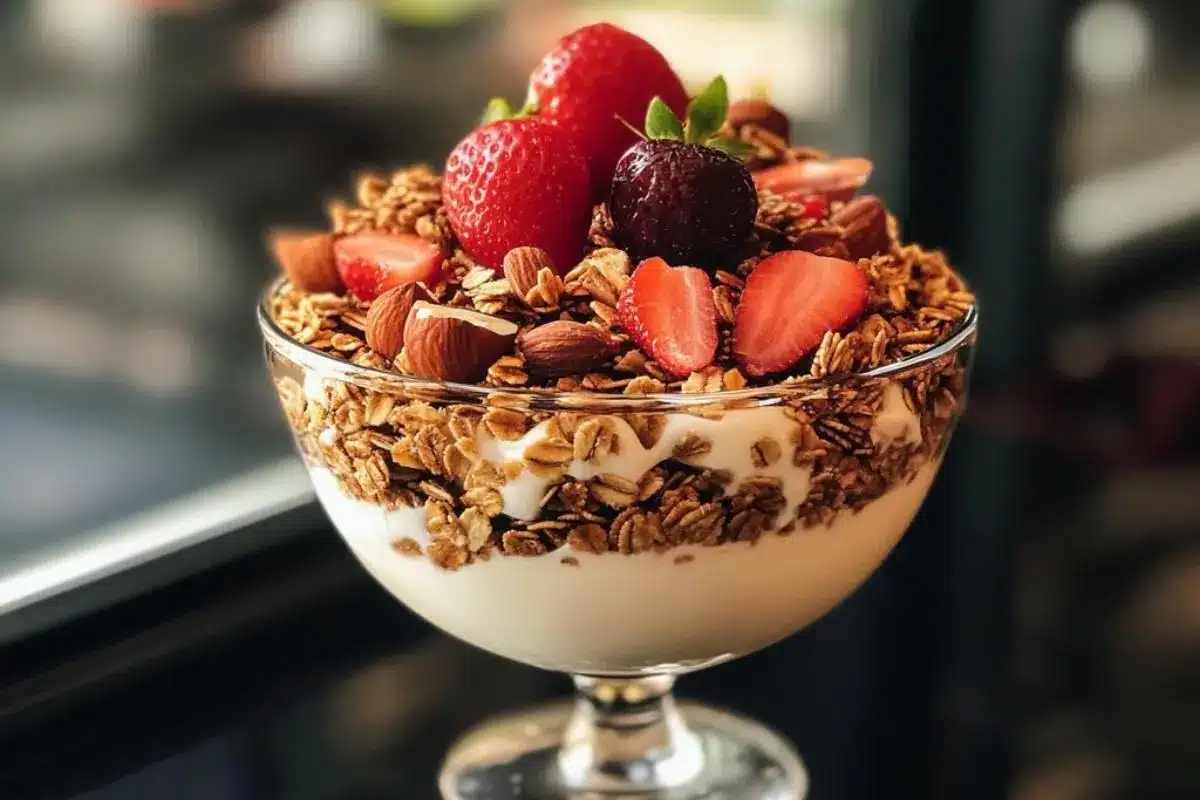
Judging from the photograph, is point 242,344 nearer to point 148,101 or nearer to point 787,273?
point 148,101

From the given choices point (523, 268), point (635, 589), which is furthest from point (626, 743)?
point (523, 268)

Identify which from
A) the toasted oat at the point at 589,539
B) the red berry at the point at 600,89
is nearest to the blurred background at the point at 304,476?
the toasted oat at the point at 589,539

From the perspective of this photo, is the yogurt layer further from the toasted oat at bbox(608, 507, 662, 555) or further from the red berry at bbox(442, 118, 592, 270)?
the red berry at bbox(442, 118, 592, 270)

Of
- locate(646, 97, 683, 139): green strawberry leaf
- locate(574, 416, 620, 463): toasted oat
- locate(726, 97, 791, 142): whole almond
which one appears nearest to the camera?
locate(574, 416, 620, 463): toasted oat

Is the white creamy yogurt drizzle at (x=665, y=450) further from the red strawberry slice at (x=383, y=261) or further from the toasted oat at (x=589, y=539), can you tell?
the red strawberry slice at (x=383, y=261)

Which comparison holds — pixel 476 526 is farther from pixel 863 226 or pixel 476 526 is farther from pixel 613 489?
pixel 863 226

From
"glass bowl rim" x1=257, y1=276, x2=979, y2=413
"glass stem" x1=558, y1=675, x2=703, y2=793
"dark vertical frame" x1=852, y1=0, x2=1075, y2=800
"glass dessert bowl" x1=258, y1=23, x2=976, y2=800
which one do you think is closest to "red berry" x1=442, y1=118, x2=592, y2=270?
"glass dessert bowl" x1=258, y1=23, x2=976, y2=800

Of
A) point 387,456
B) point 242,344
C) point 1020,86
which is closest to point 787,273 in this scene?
point 387,456
